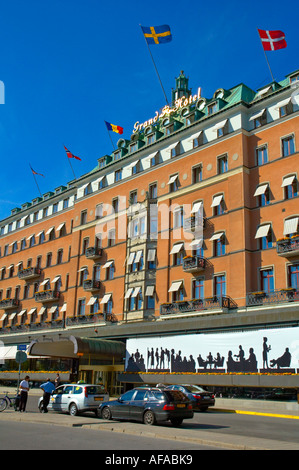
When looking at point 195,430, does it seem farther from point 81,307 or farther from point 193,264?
point 81,307

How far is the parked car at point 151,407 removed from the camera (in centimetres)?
1736

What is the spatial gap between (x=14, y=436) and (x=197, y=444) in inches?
213

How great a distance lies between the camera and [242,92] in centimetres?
4206

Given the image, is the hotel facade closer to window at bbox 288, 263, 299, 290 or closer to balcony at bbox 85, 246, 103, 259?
window at bbox 288, 263, 299, 290

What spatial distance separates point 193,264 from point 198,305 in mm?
3368

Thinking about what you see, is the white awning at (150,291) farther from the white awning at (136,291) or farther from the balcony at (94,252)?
the balcony at (94,252)

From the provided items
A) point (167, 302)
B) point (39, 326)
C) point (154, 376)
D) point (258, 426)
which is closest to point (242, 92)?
point (167, 302)

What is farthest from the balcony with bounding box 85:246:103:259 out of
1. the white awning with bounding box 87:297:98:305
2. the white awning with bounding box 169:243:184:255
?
the white awning with bounding box 169:243:184:255

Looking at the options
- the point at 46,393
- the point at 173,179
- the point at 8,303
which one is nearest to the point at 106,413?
the point at 46,393

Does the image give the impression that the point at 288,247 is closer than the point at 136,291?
Yes

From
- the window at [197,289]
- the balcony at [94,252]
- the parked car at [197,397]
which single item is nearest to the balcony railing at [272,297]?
the window at [197,289]

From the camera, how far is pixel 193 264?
3756cm

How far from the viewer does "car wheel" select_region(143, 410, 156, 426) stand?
57.8 ft

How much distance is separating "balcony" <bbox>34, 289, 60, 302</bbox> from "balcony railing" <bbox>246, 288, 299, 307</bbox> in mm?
28273
